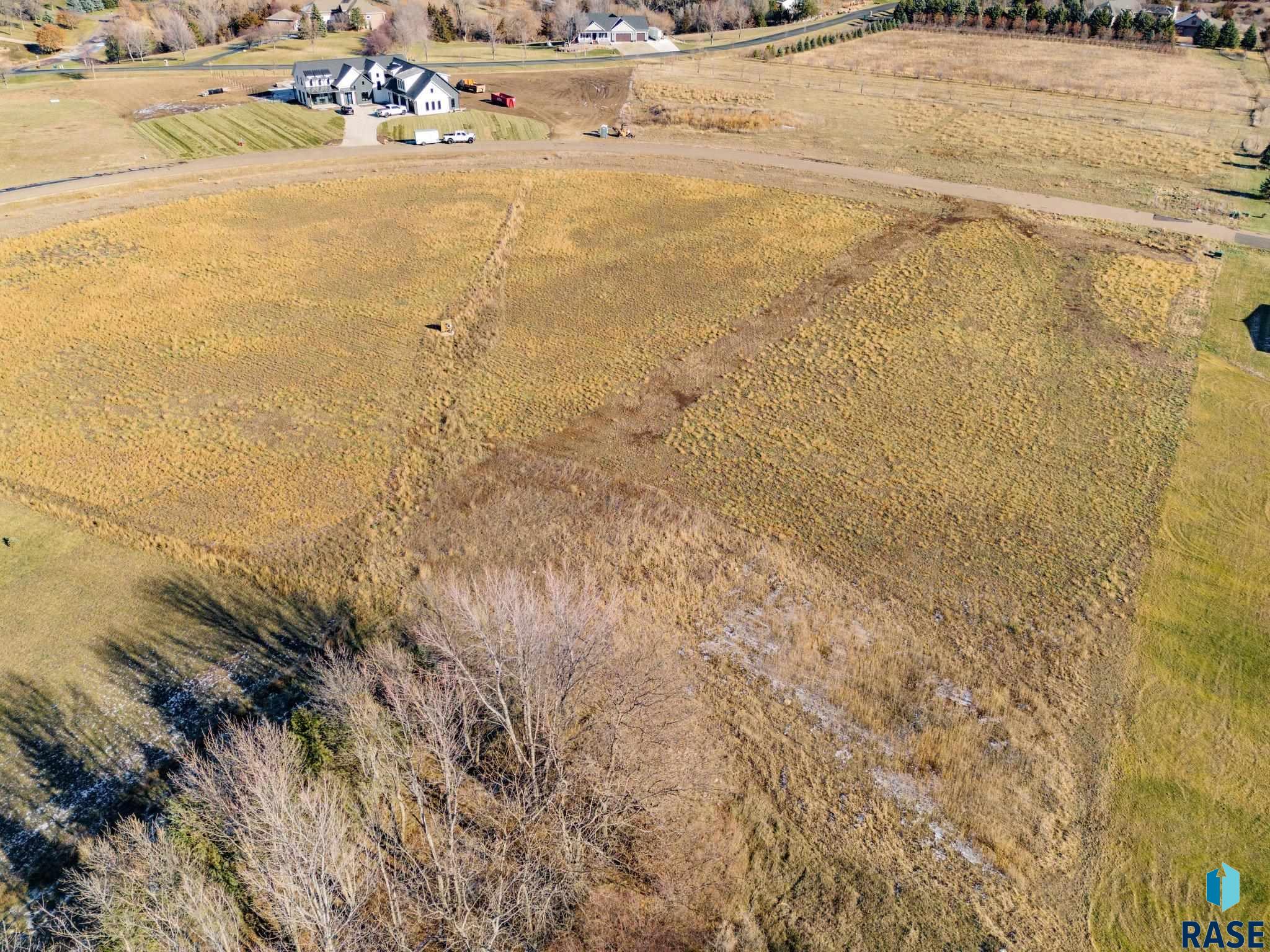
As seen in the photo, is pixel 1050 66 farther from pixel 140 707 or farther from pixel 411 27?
pixel 140 707

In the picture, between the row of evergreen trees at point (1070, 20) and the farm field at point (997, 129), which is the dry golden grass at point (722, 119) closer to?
the farm field at point (997, 129)

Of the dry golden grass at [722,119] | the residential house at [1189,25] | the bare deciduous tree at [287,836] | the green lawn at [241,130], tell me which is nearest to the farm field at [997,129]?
the dry golden grass at [722,119]

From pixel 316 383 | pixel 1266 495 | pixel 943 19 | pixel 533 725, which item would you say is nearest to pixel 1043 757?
pixel 533 725

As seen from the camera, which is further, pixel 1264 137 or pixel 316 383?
pixel 1264 137

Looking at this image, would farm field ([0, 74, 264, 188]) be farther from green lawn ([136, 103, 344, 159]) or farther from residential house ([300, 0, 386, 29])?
residential house ([300, 0, 386, 29])

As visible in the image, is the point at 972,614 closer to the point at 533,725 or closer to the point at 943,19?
the point at 533,725

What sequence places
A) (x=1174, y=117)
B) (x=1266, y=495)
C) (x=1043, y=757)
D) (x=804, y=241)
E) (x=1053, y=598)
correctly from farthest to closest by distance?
1. (x=1174, y=117)
2. (x=804, y=241)
3. (x=1266, y=495)
4. (x=1053, y=598)
5. (x=1043, y=757)
